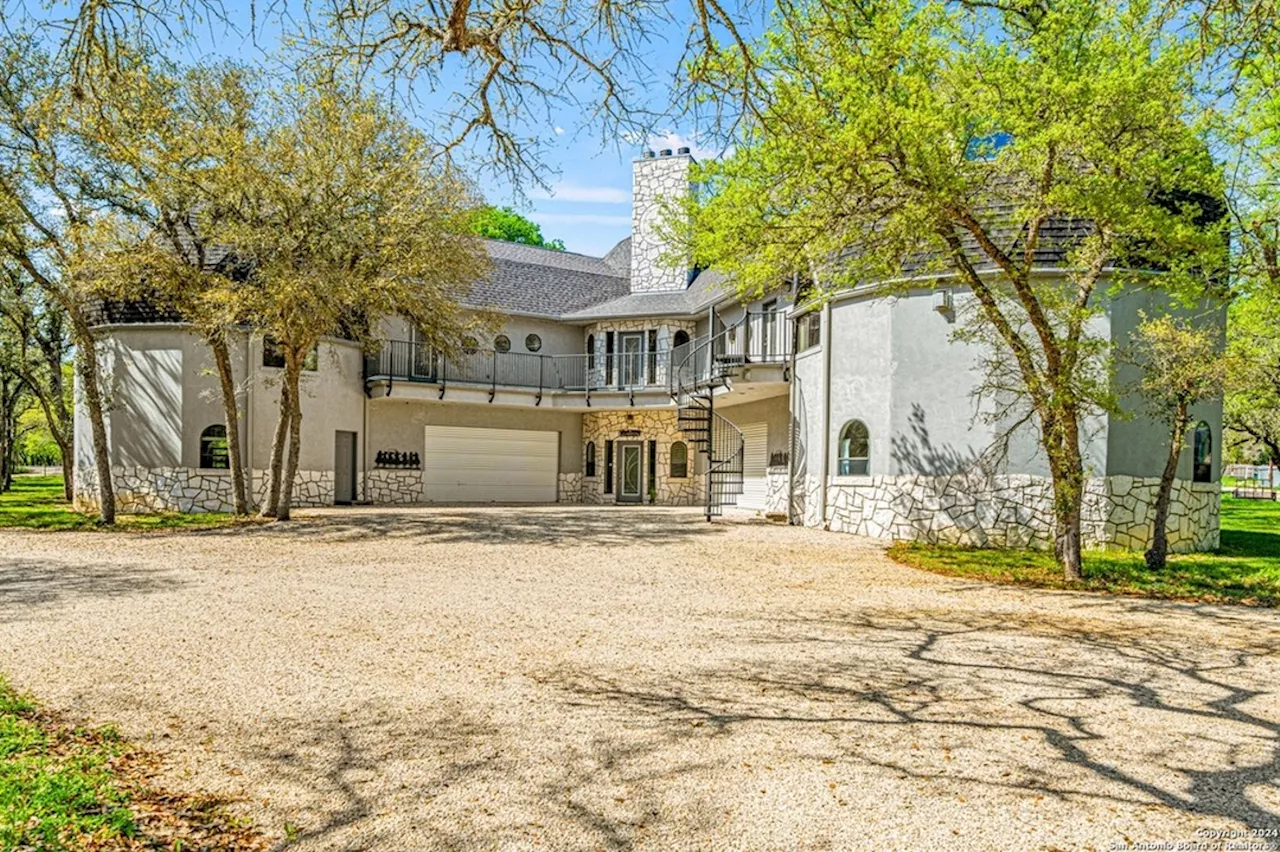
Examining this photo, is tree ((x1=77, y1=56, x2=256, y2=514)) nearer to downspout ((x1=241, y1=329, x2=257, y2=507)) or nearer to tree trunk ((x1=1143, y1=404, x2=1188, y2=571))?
downspout ((x1=241, y1=329, x2=257, y2=507))

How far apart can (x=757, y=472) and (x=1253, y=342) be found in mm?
10889

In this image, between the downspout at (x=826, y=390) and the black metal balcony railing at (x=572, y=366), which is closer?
the downspout at (x=826, y=390)

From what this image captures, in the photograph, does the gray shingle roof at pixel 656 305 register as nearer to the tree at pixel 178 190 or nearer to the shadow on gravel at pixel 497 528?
the shadow on gravel at pixel 497 528

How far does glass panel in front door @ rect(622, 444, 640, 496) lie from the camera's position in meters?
27.5

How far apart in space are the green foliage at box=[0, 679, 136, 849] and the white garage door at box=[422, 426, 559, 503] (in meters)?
21.2

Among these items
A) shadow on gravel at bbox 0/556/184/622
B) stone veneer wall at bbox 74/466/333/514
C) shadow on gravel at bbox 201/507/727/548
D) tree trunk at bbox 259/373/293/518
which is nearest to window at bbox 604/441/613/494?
shadow on gravel at bbox 201/507/727/548

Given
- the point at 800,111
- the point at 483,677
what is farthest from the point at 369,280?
the point at 483,677

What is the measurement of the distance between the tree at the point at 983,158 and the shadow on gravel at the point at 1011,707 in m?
4.55

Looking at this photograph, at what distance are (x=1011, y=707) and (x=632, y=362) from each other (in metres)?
21.9

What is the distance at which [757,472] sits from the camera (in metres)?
21.9

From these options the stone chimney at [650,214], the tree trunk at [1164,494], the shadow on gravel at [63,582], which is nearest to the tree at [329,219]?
the shadow on gravel at [63,582]

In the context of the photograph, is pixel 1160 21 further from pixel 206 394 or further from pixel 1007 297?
pixel 206 394

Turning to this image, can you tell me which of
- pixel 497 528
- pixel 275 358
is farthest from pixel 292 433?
pixel 275 358

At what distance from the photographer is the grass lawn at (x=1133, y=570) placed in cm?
1046
